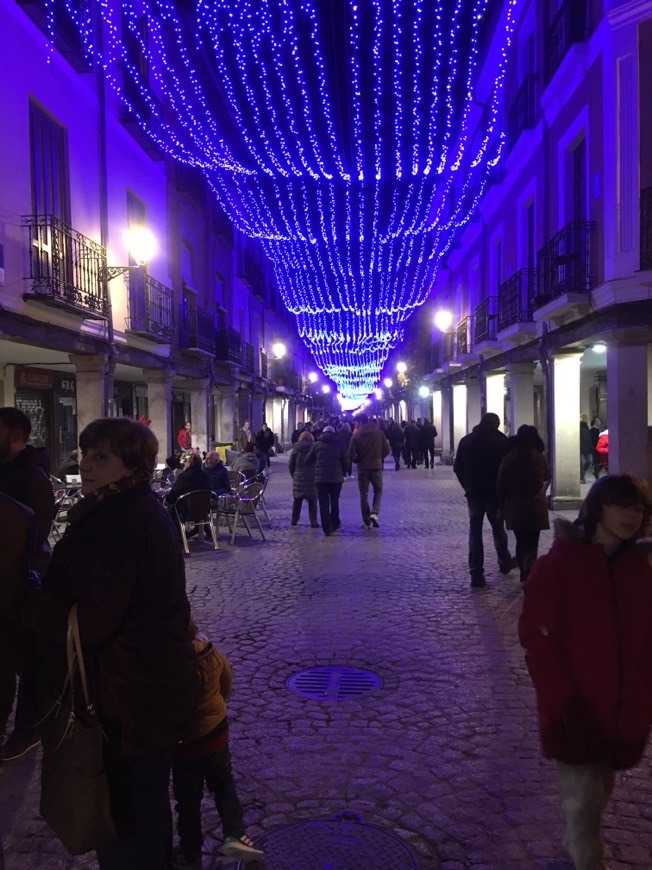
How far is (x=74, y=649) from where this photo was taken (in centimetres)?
205

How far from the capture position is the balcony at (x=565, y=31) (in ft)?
37.3

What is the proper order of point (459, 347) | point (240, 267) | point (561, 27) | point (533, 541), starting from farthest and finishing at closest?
point (240, 267)
point (459, 347)
point (561, 27)
point (533, 541)

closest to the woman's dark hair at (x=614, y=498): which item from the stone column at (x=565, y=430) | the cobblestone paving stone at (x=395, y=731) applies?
the cobblestone paving stone at (x=395, y=731)

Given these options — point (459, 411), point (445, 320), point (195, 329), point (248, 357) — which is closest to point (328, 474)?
point (195, 329)

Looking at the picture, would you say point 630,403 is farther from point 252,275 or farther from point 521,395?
point 252,275

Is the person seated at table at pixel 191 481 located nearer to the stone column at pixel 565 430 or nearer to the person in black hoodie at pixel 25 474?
the person in black hoodie at pixel 25 474

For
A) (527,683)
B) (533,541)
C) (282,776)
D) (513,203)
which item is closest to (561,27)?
(513,203)

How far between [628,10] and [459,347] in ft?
46.3

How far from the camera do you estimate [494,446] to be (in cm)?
770

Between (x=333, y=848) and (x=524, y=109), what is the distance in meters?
14.8

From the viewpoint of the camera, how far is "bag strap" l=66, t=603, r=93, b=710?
6.73ft

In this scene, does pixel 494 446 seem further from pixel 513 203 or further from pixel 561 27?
pixel 513 203

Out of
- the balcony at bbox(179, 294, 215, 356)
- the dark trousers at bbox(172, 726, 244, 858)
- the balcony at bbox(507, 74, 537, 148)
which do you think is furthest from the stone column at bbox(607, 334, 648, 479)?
the balcony at bbox(179, 294, 215, 356)

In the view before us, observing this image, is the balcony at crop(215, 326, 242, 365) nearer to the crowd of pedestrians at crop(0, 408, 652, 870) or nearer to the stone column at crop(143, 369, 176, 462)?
the stone column at crop(143, 369, 176, 462)
